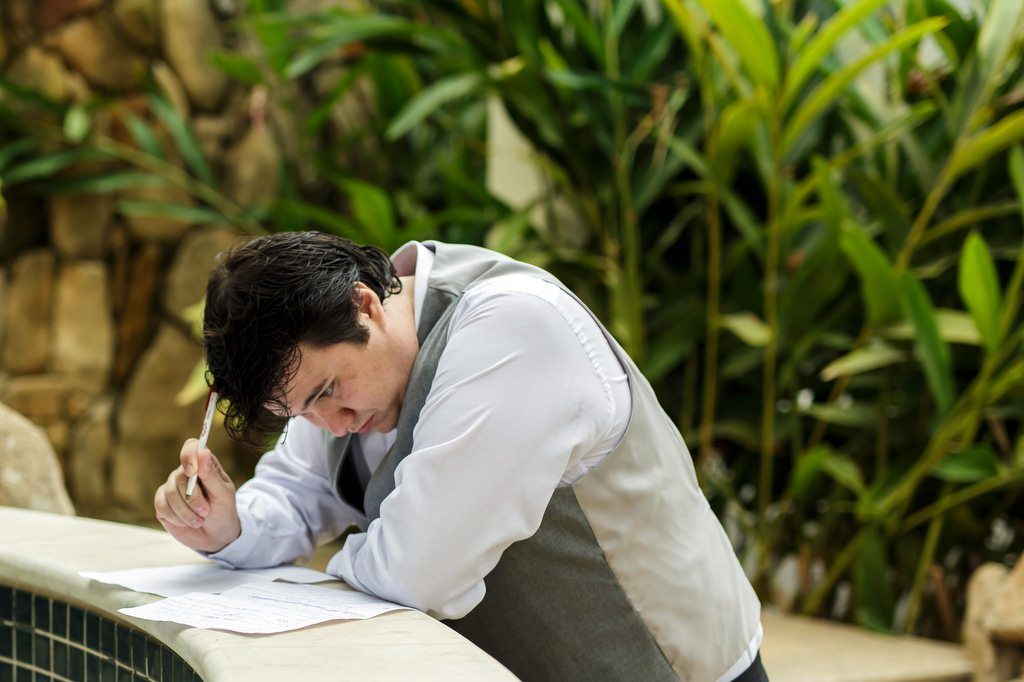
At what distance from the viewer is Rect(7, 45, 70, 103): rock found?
5.77 meters

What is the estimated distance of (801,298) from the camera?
3.55 metres

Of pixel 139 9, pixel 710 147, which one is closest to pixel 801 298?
pixel 710 147

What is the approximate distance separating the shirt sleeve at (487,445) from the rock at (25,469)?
1.52 metres

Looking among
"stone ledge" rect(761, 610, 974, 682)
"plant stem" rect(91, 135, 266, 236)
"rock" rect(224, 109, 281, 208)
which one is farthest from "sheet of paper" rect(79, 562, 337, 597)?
"rock" rect(224, 109, 281, 208)

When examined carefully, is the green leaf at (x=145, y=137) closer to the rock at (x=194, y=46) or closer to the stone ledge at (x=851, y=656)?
the rock at (x=194, y=46)

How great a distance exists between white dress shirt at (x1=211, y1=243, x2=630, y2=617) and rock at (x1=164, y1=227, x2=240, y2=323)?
458 cm

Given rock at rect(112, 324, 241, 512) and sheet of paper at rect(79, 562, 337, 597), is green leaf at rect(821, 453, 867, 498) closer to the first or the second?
sheet of paper at rect(79, 562, 337, 597)

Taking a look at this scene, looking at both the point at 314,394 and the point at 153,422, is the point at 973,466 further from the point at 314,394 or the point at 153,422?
the point at 153,422

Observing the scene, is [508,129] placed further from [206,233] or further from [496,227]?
[206,233]

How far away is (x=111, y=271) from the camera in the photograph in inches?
232

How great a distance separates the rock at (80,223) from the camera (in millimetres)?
5777

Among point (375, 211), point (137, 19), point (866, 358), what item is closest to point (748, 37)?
point (866, 358)

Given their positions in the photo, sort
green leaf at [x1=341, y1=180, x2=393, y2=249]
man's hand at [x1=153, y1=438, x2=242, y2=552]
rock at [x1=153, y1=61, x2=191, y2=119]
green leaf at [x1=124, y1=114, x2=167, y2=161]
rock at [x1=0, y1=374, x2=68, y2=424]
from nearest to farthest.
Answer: man's hand at [x1=153, y1=438, x2=242, y2=552]
green leaf at [x1=341, y1=180, x2=393, y2=249]
green leaf at [x1=124, y1=114, x2=167, y2=161]
rock at [x1=0, y1=374, x2=68, y2=424]
rock at [x1=153, y1=61, x2=191, y2=119]

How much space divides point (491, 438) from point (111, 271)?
16.3 ft
